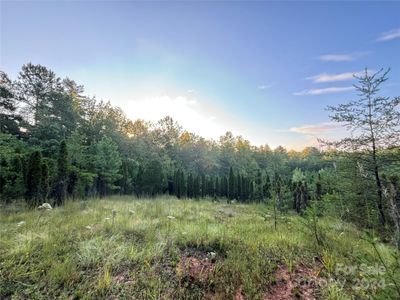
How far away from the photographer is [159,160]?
27.4 metres

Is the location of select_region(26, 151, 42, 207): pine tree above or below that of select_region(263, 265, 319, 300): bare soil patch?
above

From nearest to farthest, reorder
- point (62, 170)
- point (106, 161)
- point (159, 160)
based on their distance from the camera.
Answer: point (62, 170), point (106, 161), point (159, 160)

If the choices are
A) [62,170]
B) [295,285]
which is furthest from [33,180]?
[295,285]

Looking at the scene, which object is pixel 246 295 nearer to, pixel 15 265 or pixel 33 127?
pixel 15 265

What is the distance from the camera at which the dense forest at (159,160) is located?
25.1 ft

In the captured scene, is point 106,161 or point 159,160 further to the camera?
point 159,160

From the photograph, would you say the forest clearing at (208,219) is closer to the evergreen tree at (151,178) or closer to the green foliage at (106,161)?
the green foliage at (106,161)

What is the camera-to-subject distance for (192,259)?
365 cm

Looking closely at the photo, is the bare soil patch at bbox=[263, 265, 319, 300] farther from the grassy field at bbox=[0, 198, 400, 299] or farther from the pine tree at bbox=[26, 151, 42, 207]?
the pine tree at bbox=[26, 151, 42, 207]

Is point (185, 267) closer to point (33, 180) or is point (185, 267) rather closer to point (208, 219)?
point (208, 219)

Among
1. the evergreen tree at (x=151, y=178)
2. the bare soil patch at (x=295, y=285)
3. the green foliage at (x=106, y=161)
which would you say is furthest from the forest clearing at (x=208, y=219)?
the evergreen tree at (x=151, y=178)

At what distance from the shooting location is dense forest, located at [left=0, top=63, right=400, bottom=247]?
25.1 feet

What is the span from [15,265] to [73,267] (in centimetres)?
88

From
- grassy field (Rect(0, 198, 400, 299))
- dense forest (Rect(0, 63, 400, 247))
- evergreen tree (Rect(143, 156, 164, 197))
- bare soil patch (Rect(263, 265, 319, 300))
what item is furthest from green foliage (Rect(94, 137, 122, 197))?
bare soil patch (Rect(263, 265, 319, 300))
